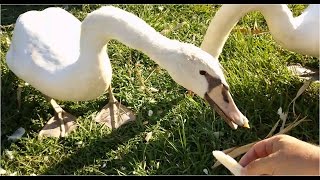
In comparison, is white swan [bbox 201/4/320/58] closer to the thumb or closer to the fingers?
the fingers

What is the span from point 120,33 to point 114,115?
2.42 ft

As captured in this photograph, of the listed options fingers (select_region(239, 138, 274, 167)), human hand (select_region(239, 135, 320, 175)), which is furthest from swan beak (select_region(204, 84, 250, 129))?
human hand (select_region(239, 135, 320, 175))

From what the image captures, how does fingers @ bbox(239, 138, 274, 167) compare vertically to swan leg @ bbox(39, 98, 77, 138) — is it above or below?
above

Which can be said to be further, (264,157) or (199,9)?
(199,9)

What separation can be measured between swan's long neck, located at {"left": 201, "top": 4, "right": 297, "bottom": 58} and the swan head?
1.64ft

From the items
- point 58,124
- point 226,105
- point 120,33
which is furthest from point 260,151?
point 58,124

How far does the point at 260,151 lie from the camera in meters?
2.38

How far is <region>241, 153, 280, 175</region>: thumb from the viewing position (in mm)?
2213

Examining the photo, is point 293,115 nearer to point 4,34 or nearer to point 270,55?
point 270,55

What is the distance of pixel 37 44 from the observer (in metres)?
3.09

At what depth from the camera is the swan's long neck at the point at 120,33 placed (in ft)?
8.75
